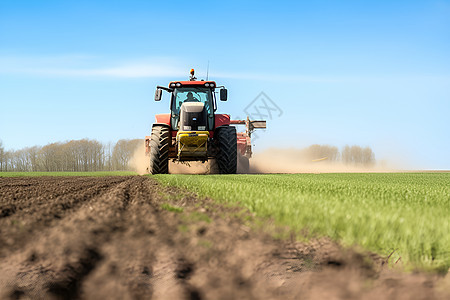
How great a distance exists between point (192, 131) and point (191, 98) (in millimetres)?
1844

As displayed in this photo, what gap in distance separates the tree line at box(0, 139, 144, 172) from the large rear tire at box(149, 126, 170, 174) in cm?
4887

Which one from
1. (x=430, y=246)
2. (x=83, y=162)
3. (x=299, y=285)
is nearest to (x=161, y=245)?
(x=299, y=285)

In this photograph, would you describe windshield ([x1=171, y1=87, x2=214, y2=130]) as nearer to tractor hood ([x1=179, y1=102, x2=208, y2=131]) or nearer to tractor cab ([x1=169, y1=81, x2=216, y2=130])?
tractor cab ([x1=169, y1=81, x2=216, y2=130])

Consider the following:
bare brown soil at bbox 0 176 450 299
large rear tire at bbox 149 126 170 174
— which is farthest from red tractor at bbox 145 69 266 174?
bare brown soil at bbox 0 176 450 299

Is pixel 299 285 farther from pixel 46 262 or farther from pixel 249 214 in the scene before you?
pixel 46 262

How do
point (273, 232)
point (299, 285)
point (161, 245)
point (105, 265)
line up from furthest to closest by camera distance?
point (273, 232)
point (161, 245)
point (105, 265)
point (299, 285)

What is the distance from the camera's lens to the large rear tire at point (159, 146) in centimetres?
1253

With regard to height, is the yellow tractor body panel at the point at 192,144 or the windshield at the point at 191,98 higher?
the windshield at the point at 191,98

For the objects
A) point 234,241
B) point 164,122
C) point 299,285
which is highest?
point 164,122

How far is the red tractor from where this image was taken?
1253 centimetres

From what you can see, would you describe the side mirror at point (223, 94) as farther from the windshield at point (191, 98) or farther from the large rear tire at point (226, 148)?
the large rear tire at point (226, 148)

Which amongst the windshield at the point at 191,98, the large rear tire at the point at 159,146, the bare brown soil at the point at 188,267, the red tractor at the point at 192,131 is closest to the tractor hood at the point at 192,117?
the red tractor at the point at 192,131

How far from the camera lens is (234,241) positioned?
2.57 meters

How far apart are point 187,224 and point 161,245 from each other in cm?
50
